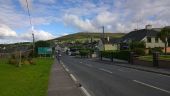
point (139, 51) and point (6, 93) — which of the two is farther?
point (139, 51)

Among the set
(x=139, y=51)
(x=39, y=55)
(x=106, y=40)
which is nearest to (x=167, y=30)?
(x=139, y=51)

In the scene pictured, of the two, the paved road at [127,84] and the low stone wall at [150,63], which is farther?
the low stone wall at [150,63]

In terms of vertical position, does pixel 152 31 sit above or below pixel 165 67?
above

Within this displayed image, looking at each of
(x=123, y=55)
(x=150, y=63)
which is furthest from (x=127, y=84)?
(x=123, y=55)

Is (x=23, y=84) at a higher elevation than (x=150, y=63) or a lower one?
lower

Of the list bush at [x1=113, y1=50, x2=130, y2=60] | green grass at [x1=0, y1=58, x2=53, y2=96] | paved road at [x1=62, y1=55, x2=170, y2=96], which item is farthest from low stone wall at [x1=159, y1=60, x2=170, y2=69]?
bush at [x1=113, y1=50, x2=130, y2=60]

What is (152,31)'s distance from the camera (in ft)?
281

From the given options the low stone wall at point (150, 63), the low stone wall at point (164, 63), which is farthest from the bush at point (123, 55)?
the low stone wall at point (164, 63)

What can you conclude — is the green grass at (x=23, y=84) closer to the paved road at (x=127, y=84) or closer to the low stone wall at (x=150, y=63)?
the paved road at (x=127, y=84)

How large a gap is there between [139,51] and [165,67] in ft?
72.3

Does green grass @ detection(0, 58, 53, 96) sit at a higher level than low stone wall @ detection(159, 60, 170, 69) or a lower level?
lower

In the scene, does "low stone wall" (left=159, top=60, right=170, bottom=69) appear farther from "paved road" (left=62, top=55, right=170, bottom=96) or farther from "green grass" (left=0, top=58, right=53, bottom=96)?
"green grass" (left=0, top=58, right=53, bottom=96)

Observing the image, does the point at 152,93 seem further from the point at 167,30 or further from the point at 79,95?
the point at 167,30

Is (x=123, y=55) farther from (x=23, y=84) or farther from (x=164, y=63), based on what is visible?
(x=23, y=84)
